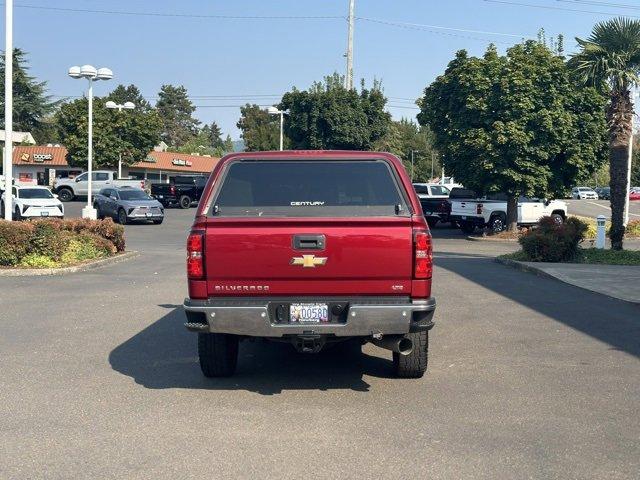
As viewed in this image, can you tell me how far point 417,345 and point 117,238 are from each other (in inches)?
603

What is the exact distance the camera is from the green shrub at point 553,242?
20.2m

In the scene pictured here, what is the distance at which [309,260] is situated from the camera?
6938 mm

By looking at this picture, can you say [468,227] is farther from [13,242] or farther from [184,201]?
[13,242]

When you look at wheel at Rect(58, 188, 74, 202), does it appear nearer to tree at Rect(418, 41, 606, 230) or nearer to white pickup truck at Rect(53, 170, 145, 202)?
white pickup truck at Rect(53, 170, 145, 202)

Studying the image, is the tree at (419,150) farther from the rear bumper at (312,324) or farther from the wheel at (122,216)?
the rear bumper at (312,324)

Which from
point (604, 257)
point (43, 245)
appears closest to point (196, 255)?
point (43, 245)

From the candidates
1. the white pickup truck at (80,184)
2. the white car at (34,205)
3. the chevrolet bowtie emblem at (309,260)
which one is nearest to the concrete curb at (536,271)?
the chevrolet bowtie emblem at (309,260)

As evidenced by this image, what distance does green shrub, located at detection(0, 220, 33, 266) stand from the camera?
56.4 ft

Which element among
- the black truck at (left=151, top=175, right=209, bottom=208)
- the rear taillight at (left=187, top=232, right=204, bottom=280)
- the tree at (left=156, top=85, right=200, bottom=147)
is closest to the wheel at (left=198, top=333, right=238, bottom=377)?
the rear taillight at (left=187, top=232, right=204, bottom=280)

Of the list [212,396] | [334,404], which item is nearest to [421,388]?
[334,404]

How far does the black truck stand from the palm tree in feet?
101

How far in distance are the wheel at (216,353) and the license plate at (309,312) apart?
87 centimetres

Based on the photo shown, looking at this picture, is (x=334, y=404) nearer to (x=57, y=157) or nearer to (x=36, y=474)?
(x=36, y=474)

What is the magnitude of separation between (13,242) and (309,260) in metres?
12.0
